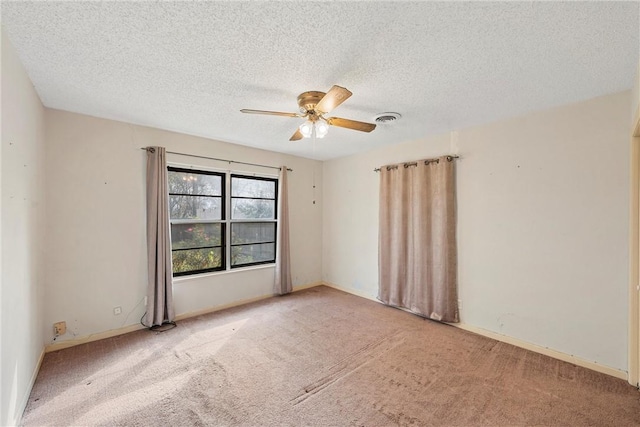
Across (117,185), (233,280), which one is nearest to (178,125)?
(117,185)

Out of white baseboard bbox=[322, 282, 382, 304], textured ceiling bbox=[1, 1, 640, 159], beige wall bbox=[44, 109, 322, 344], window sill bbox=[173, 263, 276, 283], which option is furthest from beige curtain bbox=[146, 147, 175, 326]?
white baseboard bbox=[322, 282, 382, 304]

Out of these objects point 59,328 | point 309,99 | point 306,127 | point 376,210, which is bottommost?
point 59,328

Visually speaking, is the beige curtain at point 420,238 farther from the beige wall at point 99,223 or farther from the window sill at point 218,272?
the beige wall at point 99,223

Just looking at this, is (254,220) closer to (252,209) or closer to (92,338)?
(252,209)

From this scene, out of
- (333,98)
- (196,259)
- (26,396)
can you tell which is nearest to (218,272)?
(196,259)

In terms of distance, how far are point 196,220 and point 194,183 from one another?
52cm

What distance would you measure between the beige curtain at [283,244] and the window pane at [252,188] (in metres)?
0.21

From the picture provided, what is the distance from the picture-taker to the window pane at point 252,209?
13.6ft

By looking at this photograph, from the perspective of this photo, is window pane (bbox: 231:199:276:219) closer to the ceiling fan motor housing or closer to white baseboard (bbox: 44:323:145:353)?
white baseboard (bbox: 44:323:145:353)

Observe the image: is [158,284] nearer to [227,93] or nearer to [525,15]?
[227,93]

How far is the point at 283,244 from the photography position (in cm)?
443

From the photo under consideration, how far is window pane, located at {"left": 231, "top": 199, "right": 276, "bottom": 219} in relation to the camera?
4.13 m

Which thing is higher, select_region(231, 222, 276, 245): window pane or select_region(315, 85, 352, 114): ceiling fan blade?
select_region(315, 85, 352, 114): ceiling fan blade

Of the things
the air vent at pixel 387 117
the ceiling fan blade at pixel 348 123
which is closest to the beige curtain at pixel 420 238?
the air vent at pixel 387 117
